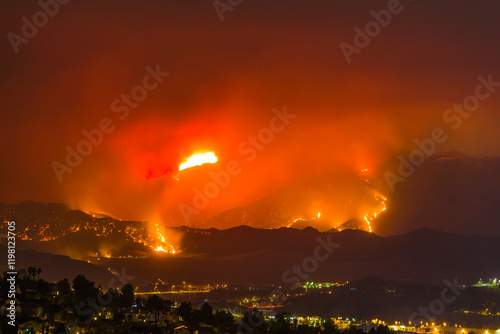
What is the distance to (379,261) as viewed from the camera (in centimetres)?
19175

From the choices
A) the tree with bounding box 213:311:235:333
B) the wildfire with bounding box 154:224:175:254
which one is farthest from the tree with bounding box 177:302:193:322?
the wildfire with bounding box 154:224:175:254

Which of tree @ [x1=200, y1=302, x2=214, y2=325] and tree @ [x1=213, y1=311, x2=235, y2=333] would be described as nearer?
tree @ [x1=213, y1=311, x2=235, y2=333]

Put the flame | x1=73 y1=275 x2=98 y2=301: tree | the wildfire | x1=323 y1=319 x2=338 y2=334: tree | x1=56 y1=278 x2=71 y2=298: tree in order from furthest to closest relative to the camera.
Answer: the wildfire
the flame
x1=73 y1=275 x2=98 y2=301: tree
x1=323 y1=319 x2=338 y2=334: tree
x1=56 y1=278 x2=71 y2=298: tree

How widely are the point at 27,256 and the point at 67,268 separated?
812 centimetres

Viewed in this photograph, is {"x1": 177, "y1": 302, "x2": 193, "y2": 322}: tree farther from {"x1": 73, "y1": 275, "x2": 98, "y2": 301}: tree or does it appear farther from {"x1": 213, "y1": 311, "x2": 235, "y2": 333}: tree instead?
{"x1": 73, "y1": 275, "x2": 98, "y2": 301}: tree

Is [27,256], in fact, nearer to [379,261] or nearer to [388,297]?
[388,297]

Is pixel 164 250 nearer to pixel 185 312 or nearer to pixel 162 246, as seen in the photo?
pixel 162 246

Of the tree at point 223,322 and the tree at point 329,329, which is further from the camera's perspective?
the tree at point 329,329

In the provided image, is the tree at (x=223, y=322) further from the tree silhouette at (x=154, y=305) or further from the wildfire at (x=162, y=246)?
the wildfire at (x=162, y=246)

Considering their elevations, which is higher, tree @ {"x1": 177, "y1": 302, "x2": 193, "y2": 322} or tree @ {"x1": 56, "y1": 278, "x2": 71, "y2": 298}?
tree @ {"x1": 56, "y1": 278, "x2": 71, "y2": 298}

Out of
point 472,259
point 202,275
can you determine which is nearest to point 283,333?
point 202,275

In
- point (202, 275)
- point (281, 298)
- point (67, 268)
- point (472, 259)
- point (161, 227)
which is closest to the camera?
point (281, 298)

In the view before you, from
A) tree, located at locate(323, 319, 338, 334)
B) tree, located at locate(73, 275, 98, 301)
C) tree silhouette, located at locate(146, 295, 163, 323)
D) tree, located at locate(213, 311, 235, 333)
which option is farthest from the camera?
tree silhouette, located at locate(146, 295, 163, 323)

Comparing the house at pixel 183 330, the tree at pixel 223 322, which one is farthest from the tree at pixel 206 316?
the house at pixel 183 330
